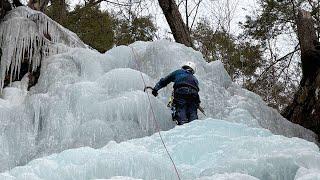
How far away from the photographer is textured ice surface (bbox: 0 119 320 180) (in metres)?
3.57

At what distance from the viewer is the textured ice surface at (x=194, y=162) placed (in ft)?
11.7

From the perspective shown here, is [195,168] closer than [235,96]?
Yes

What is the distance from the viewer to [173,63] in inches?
294

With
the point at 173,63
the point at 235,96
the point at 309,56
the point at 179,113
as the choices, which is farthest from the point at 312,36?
the point at 179,113

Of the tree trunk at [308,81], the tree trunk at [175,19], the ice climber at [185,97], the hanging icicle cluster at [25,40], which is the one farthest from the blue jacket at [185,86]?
the tree trunk at [175,19]

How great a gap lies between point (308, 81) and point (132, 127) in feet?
10.4

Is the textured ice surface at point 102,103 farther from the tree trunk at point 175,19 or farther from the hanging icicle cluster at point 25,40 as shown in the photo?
the tree trunk at point 175,19

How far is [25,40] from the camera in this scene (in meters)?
7.23

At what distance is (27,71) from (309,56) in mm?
3951

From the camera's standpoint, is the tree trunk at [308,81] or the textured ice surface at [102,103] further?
the tree trunk at [308,81]

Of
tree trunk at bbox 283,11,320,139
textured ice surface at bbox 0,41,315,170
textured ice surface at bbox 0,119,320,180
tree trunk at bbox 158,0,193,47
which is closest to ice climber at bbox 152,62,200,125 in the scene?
textured ice surface at bbox 0,41,315,170

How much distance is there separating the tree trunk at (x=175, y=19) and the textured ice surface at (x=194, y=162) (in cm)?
464

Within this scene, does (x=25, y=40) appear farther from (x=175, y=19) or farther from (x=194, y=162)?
(x=194, y=162)

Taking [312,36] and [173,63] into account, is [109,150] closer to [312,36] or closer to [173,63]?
[173,63]
